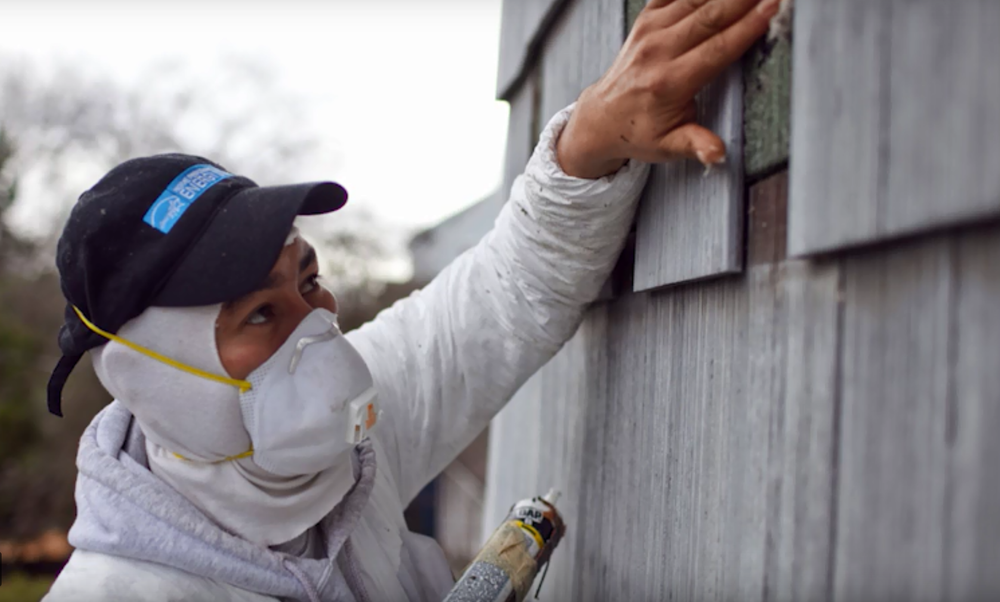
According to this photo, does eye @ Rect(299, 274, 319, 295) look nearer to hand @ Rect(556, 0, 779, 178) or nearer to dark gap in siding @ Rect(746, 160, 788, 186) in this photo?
hand @ Rect(556, 0, 779, 178)

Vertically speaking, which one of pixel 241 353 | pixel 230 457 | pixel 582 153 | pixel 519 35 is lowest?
pixel 230 457

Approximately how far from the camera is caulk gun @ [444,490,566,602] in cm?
166

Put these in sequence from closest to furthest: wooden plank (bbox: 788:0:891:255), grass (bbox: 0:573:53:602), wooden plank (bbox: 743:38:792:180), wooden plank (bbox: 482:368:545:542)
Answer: wooden plank (bbox: 788:0:891:255)
wooden plank (bbox: 743:38:792:180)
wooden plank (bbox: 482:368:545:542)
grass (bbox: 0:573:53:602)

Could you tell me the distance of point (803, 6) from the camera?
3.22 ft

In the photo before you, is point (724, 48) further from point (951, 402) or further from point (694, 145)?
point (951, 402)

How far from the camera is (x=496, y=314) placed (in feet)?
6.49

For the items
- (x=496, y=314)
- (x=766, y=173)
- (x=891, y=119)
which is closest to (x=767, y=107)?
(x=766, y=173)

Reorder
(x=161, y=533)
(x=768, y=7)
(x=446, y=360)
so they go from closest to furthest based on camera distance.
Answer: (x=768, y=7), (x=161, y=533), (x=446, y=360)

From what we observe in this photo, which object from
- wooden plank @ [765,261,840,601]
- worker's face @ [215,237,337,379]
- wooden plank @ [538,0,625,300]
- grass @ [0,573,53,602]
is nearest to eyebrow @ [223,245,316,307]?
worker's face @ [215,237,337,379]

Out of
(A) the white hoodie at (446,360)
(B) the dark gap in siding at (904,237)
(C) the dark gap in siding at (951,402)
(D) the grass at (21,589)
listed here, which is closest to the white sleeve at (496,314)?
(A) the white hoodie at (446,360)

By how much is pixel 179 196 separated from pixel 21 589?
973 centimetres

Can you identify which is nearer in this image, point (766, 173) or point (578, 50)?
point (766, 173)

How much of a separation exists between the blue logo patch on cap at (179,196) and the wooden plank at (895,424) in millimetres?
1408

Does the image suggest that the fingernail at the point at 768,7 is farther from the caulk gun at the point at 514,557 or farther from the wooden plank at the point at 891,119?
the caulk gun at the point at 514,557
